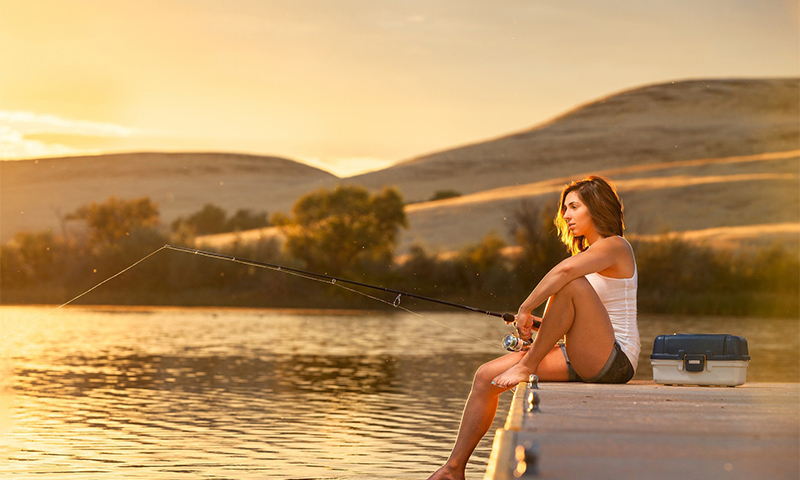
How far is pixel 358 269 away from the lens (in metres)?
43.9

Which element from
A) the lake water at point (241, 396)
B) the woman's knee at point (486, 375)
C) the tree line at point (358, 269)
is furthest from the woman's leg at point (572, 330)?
the tree line at point (358, 269)

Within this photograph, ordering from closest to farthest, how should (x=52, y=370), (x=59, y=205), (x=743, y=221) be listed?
(x=52, y=370)
(x=743, y=221)
(x=59, y=205)

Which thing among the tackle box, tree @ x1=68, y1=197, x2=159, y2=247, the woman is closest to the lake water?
the woman

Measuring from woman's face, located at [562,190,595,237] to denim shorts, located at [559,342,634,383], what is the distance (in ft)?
2.04

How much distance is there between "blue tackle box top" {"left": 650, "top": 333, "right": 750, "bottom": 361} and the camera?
252 inches

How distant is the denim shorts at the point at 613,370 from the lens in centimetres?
618

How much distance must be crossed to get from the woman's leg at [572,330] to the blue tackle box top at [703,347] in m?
0.56

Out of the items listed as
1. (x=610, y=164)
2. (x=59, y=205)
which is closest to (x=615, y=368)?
(x=610, y=164)

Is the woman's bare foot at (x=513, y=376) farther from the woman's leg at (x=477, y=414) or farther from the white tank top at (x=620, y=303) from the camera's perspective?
the white tank top at (x=620, y=303)


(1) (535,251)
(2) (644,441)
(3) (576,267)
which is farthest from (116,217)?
(2) (644,441)

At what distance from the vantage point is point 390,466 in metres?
7.88

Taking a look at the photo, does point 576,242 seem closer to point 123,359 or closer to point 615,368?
point 615,368

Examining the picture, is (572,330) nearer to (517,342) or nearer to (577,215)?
(517,342)

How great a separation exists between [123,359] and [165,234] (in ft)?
99.8
